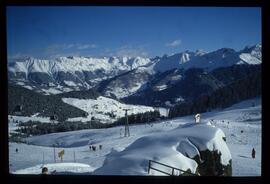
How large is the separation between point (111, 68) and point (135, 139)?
36.1 inches

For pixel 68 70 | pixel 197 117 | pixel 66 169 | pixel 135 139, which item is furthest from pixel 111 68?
pixel 66 169

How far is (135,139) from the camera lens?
4.69 m

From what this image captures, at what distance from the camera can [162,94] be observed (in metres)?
4.96

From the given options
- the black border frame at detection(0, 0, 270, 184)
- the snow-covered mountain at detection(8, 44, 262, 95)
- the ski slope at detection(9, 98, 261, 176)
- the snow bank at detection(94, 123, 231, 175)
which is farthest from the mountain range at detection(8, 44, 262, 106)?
the snow bank at detection(94, 123, 231, 175)

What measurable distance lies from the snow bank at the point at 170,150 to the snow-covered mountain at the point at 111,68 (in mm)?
697

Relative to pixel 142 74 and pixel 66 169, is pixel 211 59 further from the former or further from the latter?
pixel 66 169

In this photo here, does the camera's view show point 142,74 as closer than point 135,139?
No

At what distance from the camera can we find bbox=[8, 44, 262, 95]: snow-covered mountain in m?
4.68

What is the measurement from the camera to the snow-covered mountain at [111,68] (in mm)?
4684
